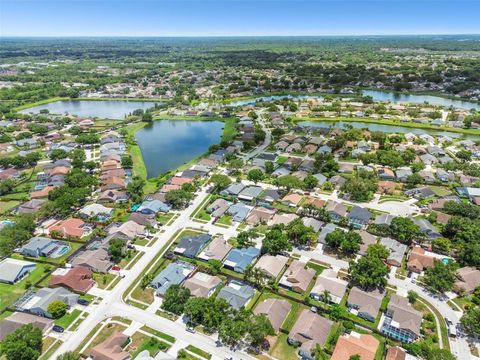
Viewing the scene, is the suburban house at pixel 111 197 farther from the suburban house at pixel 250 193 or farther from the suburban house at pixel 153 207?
the suburban house at pixel 250 193

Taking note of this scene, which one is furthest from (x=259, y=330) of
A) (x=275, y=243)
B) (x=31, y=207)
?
(x=31, y=207)


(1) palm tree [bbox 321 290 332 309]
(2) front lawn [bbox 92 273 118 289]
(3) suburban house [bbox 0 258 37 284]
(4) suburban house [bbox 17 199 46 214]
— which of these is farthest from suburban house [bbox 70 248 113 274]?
(1) palm tree [bbox 321 290 332 309]

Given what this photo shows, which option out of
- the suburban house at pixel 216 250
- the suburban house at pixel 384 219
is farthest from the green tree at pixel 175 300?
the suburban house at pixel 384 219

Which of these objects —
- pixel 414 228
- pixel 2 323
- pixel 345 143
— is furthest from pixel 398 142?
pixel 2 323

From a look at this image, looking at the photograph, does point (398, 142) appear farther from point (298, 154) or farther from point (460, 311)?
point (460, 311)

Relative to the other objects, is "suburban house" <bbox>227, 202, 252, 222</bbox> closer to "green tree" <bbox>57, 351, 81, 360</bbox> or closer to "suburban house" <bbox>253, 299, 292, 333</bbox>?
"suburban house" <bbox>253, 299, 292, 333</bbox>
